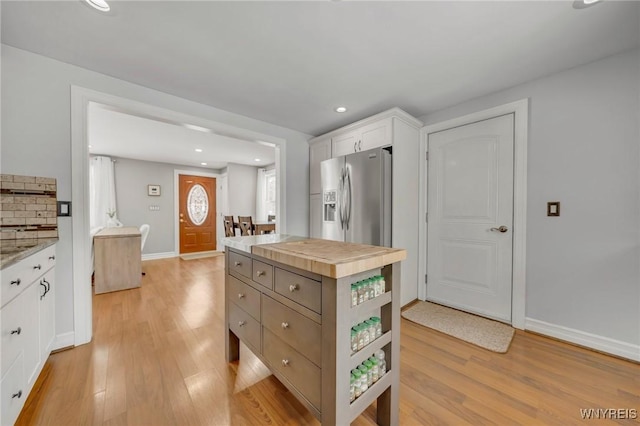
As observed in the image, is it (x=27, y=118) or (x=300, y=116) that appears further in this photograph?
(x=300, y=116)

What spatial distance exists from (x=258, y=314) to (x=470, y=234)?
234cm

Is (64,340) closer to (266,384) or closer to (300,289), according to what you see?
(266,384)

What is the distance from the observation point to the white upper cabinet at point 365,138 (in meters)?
2.60

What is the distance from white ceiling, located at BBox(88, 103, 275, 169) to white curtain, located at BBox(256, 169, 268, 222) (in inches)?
26.0

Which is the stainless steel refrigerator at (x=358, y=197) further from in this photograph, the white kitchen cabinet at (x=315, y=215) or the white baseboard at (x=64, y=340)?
the white baseboard at (x=64, y=340)

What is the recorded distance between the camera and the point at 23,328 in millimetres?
1258

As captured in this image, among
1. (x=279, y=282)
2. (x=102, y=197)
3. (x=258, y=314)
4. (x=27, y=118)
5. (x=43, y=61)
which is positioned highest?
(x=43, y=61)

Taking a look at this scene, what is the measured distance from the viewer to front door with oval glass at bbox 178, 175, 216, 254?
19.9 ft

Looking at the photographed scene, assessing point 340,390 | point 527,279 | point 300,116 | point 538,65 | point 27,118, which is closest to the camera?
point 340,390

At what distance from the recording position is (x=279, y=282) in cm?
127

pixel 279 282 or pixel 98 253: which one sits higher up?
pixel 279 282

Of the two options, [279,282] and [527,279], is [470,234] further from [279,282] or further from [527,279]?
[279,282]

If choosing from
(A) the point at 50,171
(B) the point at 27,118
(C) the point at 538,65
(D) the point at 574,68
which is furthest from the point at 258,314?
(D) the point at 574,68

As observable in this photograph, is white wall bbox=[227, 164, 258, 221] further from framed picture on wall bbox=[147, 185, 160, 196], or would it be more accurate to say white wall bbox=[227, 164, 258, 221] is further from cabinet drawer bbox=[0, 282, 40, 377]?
cabinet drawer bbox=[0, 282, 40, 377]
